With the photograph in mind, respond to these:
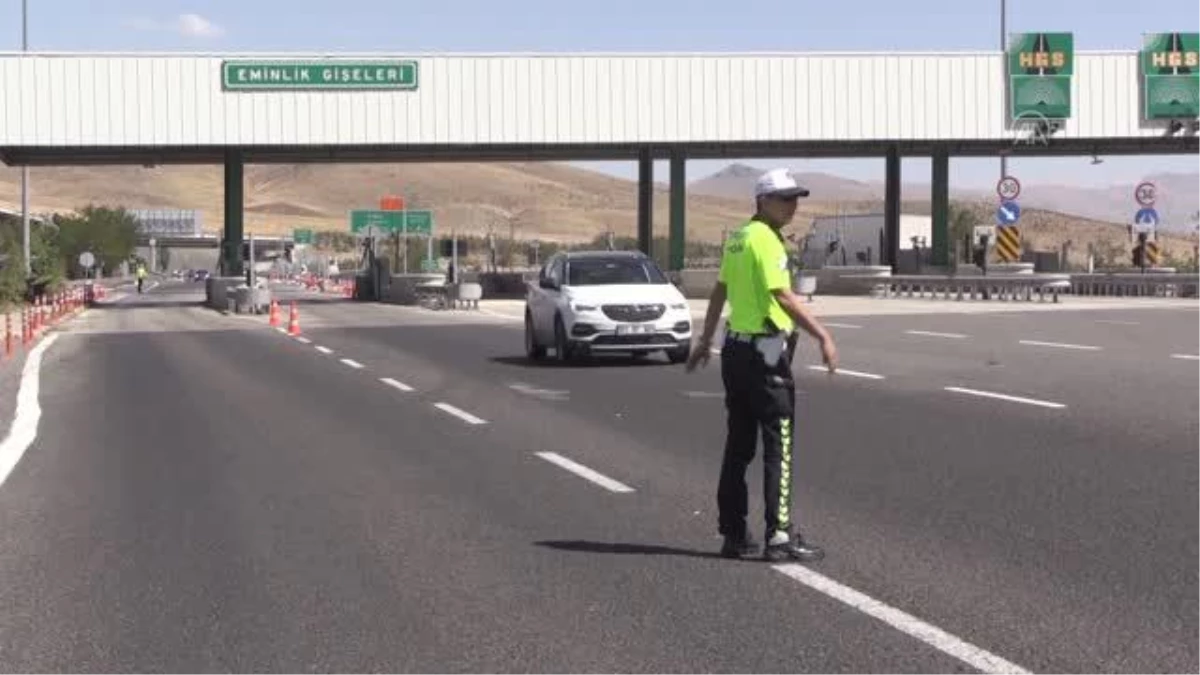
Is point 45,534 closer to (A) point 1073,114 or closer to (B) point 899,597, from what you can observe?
(B) point 899,597

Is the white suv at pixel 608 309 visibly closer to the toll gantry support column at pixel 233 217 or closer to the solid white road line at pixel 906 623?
the solid white road line at pixel 906 623

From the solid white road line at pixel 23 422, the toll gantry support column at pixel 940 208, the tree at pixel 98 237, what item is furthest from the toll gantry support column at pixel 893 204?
the tree at pixel 98 237

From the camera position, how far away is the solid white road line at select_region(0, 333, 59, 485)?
39.2ft

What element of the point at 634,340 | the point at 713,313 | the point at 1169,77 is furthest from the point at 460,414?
the point at 1169,77

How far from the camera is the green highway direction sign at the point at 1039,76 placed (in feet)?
167

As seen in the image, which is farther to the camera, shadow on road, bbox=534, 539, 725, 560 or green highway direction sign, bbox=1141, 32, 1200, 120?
green highway direction sign, bbox=1141, 32, 1200, 120

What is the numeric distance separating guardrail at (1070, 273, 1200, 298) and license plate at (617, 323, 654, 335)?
98.4 ft

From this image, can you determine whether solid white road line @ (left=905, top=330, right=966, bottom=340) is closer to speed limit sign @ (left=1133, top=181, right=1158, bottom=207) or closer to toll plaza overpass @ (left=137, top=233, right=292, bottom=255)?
speed limit sign @ (left=1133, top=181, right=1158, bottom=207)

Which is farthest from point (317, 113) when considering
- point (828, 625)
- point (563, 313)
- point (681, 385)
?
point (828, 625)

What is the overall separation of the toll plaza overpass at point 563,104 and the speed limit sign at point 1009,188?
32.9 ft

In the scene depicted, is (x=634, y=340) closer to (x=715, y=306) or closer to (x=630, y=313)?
(x=630, y=313)

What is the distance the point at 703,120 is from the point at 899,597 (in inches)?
1797

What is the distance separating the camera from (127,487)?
10.2 metres

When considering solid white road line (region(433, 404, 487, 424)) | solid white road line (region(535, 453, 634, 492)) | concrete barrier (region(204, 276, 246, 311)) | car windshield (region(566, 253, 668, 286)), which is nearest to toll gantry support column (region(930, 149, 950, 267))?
concrete barrier (region(204, 276, 246, 311))
